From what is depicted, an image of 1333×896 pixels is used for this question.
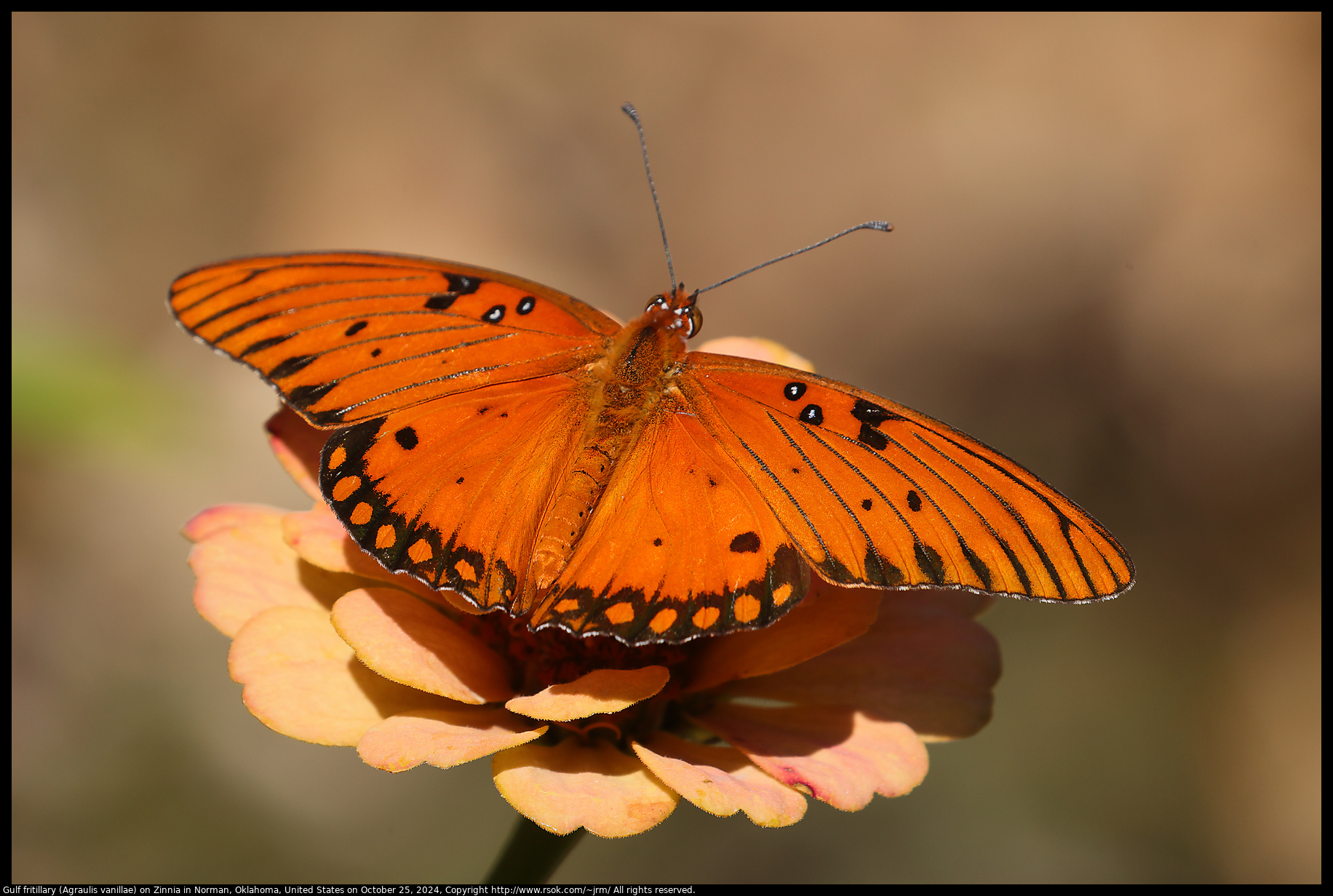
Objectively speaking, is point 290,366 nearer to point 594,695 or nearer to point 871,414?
point 594,695

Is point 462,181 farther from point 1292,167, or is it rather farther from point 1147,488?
point 1292,167

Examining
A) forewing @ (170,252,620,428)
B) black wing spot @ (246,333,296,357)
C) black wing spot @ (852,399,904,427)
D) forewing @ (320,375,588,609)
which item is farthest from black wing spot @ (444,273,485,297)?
black wing spot @ (852,399,904,427)

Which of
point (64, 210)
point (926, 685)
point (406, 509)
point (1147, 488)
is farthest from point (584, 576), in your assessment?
point (64, 210)

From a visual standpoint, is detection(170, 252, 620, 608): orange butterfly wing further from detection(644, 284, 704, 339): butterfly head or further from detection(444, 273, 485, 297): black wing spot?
detection(644, 284, 704, 339): butterfly head

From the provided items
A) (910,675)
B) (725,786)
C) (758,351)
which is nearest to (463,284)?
(758,351)

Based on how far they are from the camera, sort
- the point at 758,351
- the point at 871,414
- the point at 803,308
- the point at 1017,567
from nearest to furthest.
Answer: the point at 1017,567
the point at 871,414
the point at 758,351
the point at 803,308

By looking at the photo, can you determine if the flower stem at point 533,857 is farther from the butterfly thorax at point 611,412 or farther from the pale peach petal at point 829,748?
the butterfly thorax at point 611,412

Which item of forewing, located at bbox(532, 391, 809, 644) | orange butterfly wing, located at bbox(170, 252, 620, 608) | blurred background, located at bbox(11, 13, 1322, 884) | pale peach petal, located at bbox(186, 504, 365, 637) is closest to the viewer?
forewing, located at bbox(532, 391, 809, 644)

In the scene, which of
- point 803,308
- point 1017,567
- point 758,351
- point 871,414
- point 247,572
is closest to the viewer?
point 1017,567
